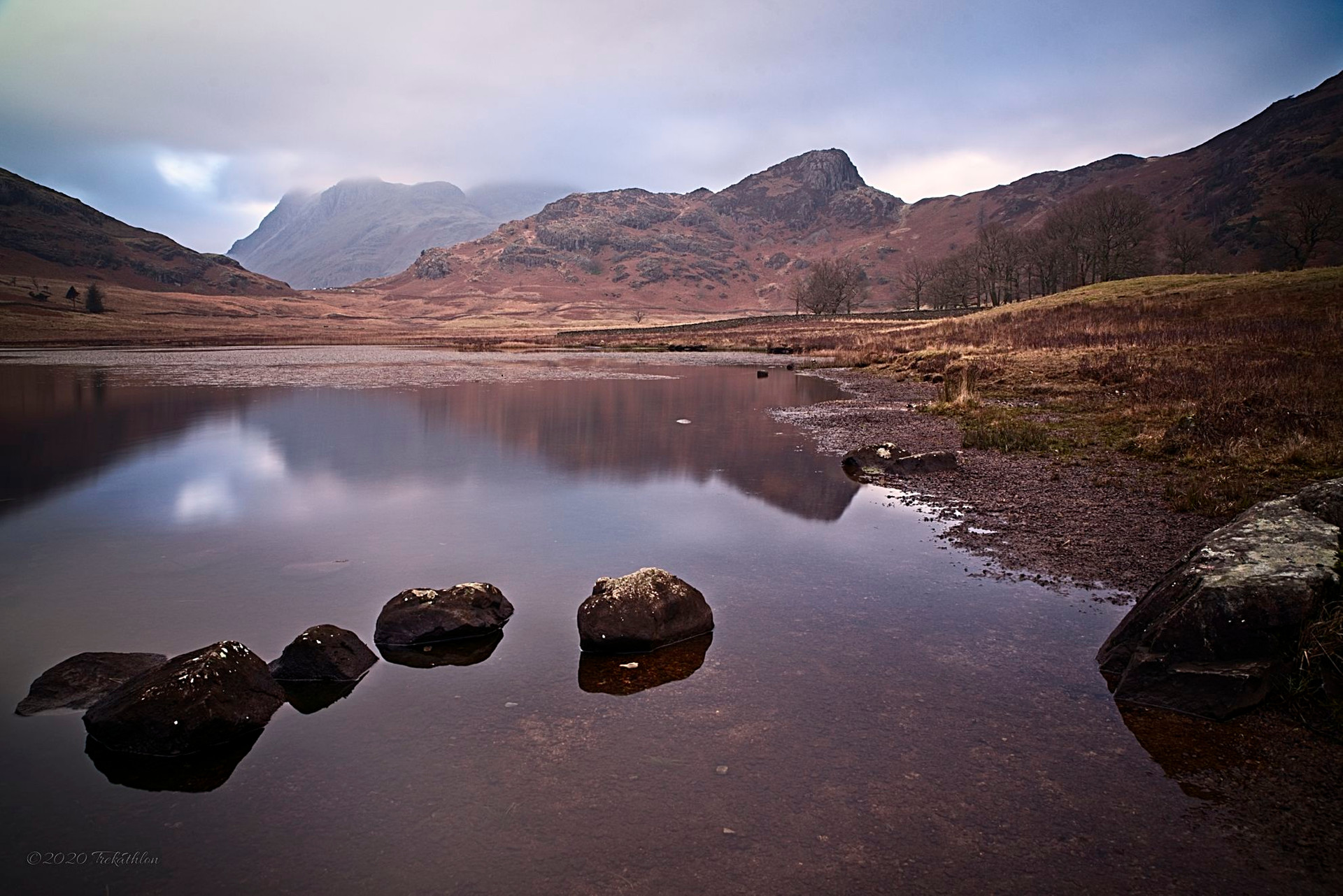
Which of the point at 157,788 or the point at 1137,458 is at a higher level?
the point at 1137,458

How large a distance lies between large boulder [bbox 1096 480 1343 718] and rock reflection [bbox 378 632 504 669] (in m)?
6.73

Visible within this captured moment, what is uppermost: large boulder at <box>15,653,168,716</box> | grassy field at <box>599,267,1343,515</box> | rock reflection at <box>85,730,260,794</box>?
grassy field at <box>599,267,1343,515</box>

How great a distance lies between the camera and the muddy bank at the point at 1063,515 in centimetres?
1064

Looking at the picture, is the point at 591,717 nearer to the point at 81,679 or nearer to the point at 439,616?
the point at 439,616

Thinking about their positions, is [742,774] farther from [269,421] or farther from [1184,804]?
[269,421]

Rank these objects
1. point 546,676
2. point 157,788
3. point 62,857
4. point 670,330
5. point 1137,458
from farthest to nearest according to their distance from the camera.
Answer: point 670,330 → point 1137,458 → point 546,676 → point 157,788 → point 62,857

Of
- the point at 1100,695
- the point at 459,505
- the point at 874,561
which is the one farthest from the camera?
the point at 459,505

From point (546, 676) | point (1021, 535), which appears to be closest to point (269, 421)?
point (546, 676)

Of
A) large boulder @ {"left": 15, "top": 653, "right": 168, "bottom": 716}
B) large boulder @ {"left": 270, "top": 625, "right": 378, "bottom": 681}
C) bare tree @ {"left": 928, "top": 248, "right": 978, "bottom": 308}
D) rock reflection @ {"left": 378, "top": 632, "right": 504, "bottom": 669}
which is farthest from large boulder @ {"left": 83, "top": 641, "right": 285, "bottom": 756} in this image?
bare tree @ {"left": 928, "top": 248, "right": 978, "bottom": 308}

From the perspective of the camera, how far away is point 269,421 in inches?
1067

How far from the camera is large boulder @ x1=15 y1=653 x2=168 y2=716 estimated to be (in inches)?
284

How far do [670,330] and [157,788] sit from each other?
392ft

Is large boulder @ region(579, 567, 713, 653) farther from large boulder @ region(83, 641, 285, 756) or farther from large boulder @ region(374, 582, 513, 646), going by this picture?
large boulder @ region(83, 641, 285, 756)

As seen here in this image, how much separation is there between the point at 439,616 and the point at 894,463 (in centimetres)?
Result: 1227
